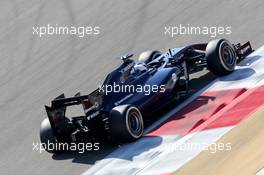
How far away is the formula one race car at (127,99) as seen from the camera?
1144 centimetres

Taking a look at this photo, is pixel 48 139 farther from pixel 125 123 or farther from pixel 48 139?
pixel 125 123

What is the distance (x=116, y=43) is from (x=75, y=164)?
5.86 metres

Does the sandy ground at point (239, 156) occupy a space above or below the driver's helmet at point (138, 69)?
below

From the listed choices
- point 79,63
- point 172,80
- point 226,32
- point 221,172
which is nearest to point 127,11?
point 79,63

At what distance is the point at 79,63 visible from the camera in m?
16.5

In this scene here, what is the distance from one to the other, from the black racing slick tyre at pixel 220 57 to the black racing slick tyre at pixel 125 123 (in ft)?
6.13

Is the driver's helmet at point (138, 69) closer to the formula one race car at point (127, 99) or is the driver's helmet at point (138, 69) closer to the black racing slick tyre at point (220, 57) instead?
the formula one race car at point (127, 99)

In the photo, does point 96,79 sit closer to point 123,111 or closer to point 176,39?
point 176,39
